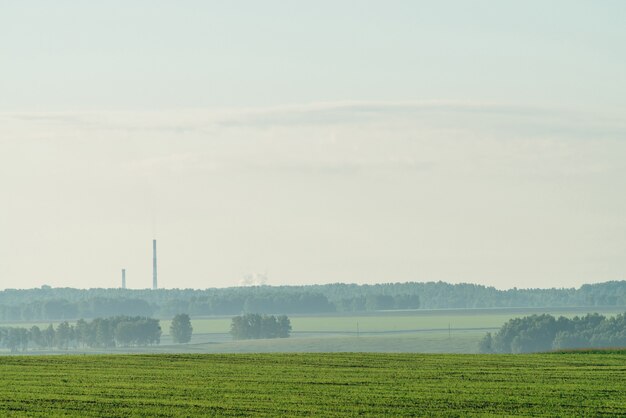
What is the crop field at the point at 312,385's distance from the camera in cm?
5159

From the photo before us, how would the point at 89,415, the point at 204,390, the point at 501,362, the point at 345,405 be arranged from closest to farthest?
the point at 89,415, the point at 345,405, the point at 204,390, the point at 501,362

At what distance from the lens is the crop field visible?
169 feet

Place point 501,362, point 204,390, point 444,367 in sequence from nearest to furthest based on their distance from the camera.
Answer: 1. point 204,390
2. point 444,367
3. point 501,362

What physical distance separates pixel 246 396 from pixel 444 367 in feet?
60.1

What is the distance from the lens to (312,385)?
60.1 meters

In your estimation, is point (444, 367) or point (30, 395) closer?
point (30, 395)

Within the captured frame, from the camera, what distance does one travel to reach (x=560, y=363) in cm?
7619

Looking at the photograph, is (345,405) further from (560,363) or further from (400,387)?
(560,363)

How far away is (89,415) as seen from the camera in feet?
162

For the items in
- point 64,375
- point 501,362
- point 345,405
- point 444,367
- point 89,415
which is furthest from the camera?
point 501,362

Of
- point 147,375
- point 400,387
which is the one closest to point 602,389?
point 400,387

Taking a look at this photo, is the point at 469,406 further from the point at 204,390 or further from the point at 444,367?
the point at 444,367

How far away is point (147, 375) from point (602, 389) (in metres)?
20.5

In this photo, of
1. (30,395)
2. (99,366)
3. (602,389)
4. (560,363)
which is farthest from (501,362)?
(30,395)
